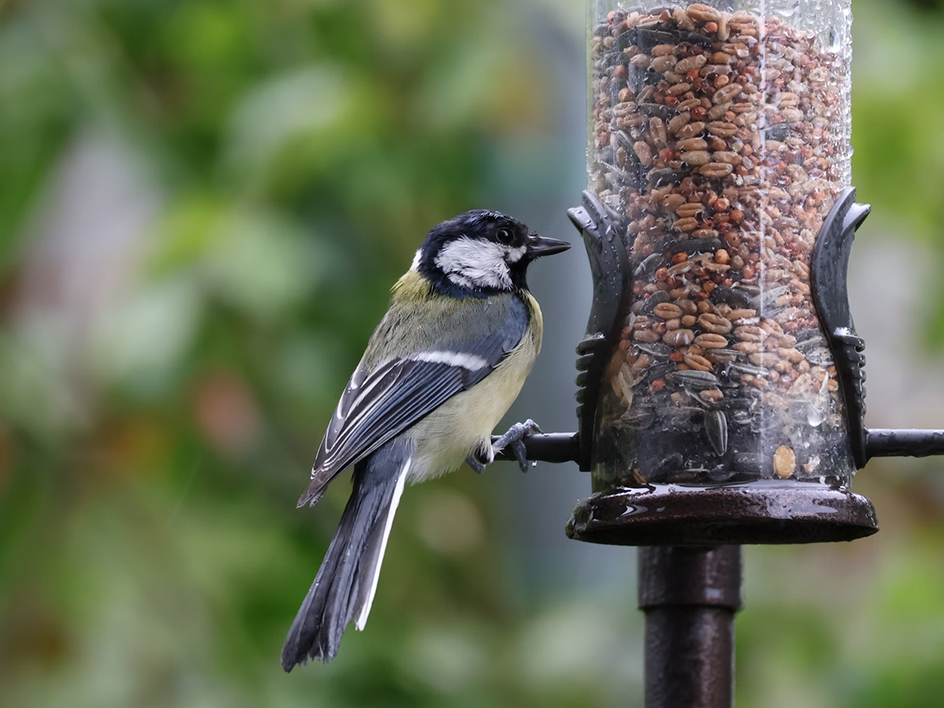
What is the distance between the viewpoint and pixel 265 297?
9.99 ft

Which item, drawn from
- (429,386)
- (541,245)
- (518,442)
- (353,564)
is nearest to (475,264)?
(541,245)

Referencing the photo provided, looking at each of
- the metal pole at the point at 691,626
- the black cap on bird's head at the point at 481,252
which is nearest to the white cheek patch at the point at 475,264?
the black cap on bird's head at the point at 481,252

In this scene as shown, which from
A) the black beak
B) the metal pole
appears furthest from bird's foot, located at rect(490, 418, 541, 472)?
the black beak

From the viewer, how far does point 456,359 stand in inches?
126

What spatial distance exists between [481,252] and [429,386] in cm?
51

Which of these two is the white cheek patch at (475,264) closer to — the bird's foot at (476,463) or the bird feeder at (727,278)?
the bird's foot at (476,463)

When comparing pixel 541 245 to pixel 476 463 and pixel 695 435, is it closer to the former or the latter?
pixel 476 463

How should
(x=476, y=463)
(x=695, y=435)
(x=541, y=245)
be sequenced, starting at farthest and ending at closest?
1. (x=541, y=245)
2. (x=476, y=463)
3. (x=695, y=435)

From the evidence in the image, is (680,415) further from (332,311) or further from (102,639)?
(102,639)

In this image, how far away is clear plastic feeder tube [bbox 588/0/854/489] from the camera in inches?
105

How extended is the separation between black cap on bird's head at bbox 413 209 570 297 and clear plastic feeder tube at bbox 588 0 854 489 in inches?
27.1

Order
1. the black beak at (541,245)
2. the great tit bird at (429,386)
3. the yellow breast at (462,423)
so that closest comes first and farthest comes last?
1. the great tit bird at (429,386)
2. the yellow breast at (462,423)
3. the black beak at (541,245)

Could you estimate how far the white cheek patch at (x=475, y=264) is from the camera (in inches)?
136

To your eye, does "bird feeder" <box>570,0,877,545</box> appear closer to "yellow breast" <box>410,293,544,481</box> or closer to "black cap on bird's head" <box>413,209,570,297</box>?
"yellow breast" <box>410,293,544,481</box>
